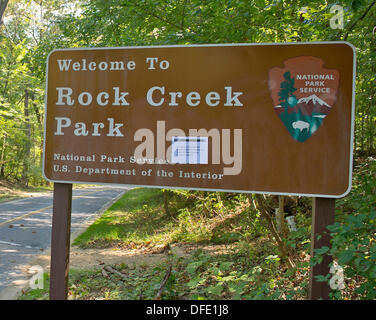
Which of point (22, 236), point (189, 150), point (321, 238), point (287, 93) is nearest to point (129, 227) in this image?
point (22, 236)

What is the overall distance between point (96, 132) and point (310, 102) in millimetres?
1902

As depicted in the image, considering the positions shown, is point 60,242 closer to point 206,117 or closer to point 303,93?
point 206,117

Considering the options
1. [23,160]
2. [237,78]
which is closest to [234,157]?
[237,78]

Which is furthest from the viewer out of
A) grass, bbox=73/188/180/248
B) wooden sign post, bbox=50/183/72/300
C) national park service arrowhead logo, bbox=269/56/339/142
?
grass, bbox=73/188/180/248

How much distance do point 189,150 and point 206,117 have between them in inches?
12.7

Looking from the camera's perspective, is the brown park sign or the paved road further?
the paved road

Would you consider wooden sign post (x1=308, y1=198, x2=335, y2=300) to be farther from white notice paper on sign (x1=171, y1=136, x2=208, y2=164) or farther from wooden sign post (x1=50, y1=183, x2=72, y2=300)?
wooden sign post (x1=50, y1=183, x2=72, y2=300)

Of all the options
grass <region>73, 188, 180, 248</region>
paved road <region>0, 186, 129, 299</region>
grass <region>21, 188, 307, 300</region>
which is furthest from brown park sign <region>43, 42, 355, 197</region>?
grass <region>73, 188, 180, 248</region>

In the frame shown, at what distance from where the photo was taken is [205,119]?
3027 mm

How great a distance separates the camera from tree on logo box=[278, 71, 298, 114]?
2.85m

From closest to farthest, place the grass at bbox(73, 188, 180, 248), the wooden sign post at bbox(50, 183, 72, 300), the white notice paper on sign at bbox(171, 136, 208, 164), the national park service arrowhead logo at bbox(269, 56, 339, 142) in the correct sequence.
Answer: the national park service arrowhead logo at bbox(269, 56, 339, 142) → the white notice paper on sign at bbox(171, 136, 208, 164) → the wooden sign post at bbox(50, 183, 72, 300) → the grass at bbox(73, 188, 180, 248)

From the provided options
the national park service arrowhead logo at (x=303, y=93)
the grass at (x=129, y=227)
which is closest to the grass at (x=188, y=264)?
the grass at (x=129, y=227)

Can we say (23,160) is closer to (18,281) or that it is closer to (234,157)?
(18,281)

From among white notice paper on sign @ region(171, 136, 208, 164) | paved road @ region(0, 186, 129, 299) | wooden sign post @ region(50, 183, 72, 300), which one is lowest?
paved road @ region(0, 186, 129, 299)
